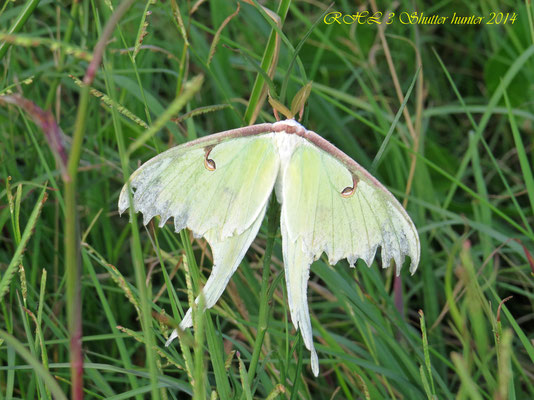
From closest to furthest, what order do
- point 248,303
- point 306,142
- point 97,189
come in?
1. point 306,142
2. point 248,303
3. point 97,189

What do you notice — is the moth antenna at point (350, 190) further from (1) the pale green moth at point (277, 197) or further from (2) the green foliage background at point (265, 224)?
(2) the green foliage background at point (265, 224)

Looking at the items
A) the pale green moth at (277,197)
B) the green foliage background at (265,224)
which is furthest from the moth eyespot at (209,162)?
the green foliage background at (265,224)

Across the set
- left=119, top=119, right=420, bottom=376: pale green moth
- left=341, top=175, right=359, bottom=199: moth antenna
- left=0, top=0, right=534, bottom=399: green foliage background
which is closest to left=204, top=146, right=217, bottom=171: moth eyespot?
left=119, top=119, right=420, bottom=376: pale green moth

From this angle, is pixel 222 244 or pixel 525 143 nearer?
pixel 222 244

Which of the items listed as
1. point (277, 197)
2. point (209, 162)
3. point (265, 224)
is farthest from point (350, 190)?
point (265, 224)

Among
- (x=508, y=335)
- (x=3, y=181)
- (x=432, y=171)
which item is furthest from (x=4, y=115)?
(x=508, y=335)

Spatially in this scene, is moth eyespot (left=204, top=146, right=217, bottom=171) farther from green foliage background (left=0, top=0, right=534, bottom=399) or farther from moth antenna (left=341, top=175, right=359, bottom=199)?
moth antenna (left=341, top=175, right=359, bottom=199)

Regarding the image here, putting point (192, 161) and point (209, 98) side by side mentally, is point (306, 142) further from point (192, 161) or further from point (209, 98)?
point (209, 98)
